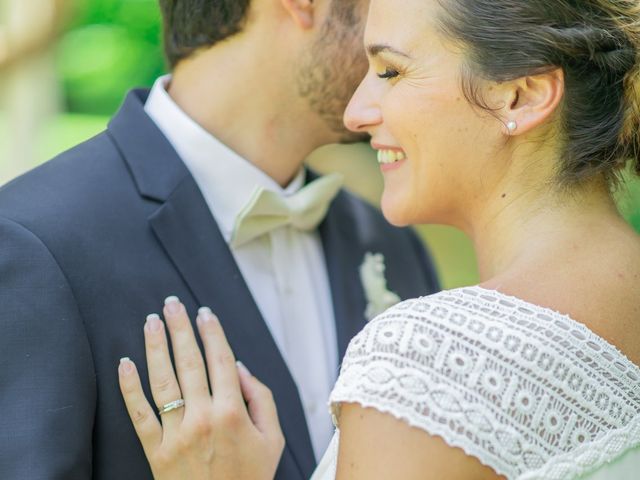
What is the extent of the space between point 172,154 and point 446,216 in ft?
2.77

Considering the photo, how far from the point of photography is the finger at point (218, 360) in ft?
7.89

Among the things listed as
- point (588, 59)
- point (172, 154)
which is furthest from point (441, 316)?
point (172, 154)

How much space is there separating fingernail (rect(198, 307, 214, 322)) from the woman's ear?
885 millimetres

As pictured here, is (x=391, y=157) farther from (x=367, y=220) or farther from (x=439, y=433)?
(x=367, y=220)

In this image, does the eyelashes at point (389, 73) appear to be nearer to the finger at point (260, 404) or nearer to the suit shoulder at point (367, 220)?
the finger at point (260, 404)

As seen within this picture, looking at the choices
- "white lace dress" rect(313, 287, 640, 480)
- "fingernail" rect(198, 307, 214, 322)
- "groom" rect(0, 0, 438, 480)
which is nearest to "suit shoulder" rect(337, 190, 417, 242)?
"groom" rect(0, 0, 438, 480)

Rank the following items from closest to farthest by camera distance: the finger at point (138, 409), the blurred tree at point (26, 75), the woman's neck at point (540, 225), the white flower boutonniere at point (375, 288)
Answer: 1. the woman's neck at point (540, 225)
2. the finger at point (138, 409)
3. the white flower boutonniere at point (375, 288)
4. the blurred tree at point (26, 75)

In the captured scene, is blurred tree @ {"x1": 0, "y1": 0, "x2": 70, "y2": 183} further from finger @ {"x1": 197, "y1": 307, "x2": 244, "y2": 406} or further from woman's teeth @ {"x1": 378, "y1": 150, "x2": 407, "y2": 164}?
woman's teeth @ {"x1": 378, "y1": 150, "x2": 407, "y2": 164}

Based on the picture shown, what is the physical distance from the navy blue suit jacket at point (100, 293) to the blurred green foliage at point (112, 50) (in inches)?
113

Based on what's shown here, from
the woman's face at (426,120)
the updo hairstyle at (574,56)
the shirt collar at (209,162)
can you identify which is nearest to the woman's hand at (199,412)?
the shirt collar at (209,162)

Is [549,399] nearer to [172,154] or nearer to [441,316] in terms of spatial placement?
[441,316]

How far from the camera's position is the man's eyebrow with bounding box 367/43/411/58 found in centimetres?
218

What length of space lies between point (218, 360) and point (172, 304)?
0.59 feet

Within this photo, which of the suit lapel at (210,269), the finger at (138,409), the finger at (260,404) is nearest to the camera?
the finger at (138,409)
